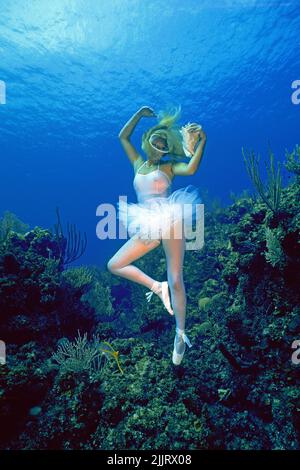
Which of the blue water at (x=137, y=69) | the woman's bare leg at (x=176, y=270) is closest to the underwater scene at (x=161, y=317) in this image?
the woman's bare leg at (x=176, y=270)

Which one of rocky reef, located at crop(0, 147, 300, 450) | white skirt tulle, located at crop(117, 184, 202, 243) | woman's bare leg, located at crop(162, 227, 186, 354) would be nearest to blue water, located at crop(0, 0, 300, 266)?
white skirt tulle, located at crop(117, 184, 202, 243)

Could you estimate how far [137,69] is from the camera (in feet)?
67.4

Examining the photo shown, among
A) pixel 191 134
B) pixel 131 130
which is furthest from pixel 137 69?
pixel 191 134

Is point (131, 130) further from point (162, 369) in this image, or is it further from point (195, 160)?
point (162, 369)

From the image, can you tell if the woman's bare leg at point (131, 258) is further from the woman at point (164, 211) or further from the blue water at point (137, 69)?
the blue water at point (137, 69)

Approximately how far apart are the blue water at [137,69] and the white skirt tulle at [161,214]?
3326 mm

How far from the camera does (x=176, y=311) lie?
391 centimetres

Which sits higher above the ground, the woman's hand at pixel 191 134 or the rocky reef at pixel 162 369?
the woman's hand at pixel 191 134

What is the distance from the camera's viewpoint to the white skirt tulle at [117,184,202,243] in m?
3.80

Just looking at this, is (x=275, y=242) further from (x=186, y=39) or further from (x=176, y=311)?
(x=186, y=39)

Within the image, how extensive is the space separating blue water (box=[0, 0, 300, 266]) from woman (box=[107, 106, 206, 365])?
317 cm

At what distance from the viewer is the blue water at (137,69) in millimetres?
15577

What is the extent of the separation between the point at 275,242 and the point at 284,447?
255 cm

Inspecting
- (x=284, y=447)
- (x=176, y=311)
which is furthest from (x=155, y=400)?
(x=284, y=447)
